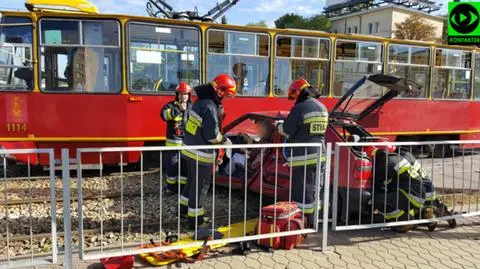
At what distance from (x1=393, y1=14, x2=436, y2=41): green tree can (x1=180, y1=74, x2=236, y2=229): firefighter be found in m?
49.3

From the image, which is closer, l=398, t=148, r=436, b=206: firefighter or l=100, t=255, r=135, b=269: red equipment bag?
l=100, t=255, r=135, b=269: red equipment bag

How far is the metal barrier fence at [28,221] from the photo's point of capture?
11.3 ft

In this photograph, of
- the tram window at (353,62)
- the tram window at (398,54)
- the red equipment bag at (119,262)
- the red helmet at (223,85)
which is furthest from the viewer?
the tram window at (398,54)

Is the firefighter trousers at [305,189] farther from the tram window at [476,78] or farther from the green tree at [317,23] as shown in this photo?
the green tree at [317,23]

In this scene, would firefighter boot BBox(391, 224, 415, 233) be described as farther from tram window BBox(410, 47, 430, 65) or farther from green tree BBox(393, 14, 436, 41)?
green tree BBox(393, 14, 436, 41)

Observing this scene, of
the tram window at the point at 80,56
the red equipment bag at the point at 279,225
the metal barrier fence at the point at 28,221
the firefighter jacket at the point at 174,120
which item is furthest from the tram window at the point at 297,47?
the metal barrier fence at the point at 28,221

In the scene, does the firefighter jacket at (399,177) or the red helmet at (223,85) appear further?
the firefighter jacket at (399,177)

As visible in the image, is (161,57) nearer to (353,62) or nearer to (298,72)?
(298,72)

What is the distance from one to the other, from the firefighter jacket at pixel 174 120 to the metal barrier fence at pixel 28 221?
174cm

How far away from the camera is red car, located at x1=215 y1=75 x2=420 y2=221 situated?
494 cm

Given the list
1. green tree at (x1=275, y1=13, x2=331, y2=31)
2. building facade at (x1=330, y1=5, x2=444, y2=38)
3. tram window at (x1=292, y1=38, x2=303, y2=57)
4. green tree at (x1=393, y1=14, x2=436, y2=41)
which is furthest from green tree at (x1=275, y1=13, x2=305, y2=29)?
tram window at (x1=292, y1=38, x2=303, y2=57)

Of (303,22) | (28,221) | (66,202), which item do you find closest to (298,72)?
(28,221)

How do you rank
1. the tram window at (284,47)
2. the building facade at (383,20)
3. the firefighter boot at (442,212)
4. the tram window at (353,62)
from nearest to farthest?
the firefighter boot at (442,212), the tram window at (284,47), the tram window at (353,62), the building facade at (383,20)

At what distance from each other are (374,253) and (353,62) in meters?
5.62
